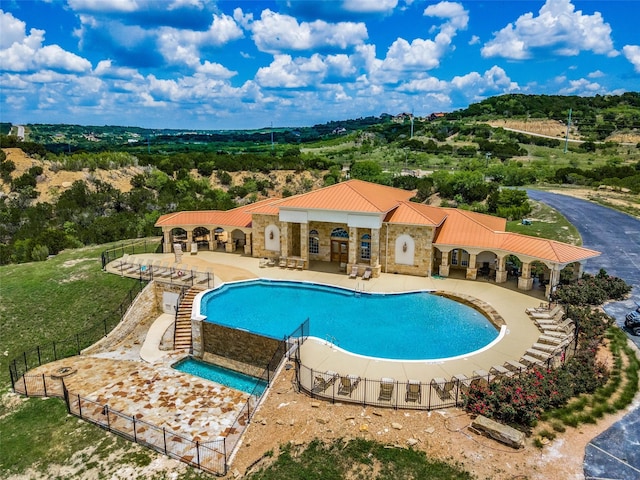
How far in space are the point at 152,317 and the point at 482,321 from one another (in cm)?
1860

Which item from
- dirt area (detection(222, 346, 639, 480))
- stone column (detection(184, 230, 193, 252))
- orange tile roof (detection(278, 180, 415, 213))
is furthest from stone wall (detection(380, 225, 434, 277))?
dirt area (detection(222, 346, 639, 480))

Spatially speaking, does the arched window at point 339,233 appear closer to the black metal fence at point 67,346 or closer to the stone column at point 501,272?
the stone column at point 501,272

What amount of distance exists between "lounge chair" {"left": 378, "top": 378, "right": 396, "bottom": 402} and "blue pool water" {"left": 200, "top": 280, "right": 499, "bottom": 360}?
9.99 feet

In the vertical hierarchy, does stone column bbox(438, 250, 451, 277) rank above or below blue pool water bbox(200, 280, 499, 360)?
above

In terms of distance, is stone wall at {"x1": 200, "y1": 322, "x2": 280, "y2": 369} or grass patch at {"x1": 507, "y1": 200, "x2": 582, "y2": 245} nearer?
stone wall at {"x1": 200, "y1": 322, "x2": 280, "y2": 369}

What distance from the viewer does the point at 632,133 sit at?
319ft

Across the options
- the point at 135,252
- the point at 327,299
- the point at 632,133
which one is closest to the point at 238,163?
the point at 135,252

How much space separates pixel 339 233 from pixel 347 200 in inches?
113

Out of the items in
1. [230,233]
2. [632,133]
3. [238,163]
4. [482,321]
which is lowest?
[482,321]

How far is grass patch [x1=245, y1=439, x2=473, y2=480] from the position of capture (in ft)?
37.9

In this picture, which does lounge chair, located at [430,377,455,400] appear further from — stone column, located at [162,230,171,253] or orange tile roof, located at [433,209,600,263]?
stone column, located at [162,230,171,253]

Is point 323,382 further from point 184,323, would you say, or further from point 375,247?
point 375,247

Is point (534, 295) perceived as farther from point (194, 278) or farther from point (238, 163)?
point (238, 163)

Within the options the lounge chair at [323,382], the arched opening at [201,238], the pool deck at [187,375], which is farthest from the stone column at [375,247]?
the arched opening at [201,238]
